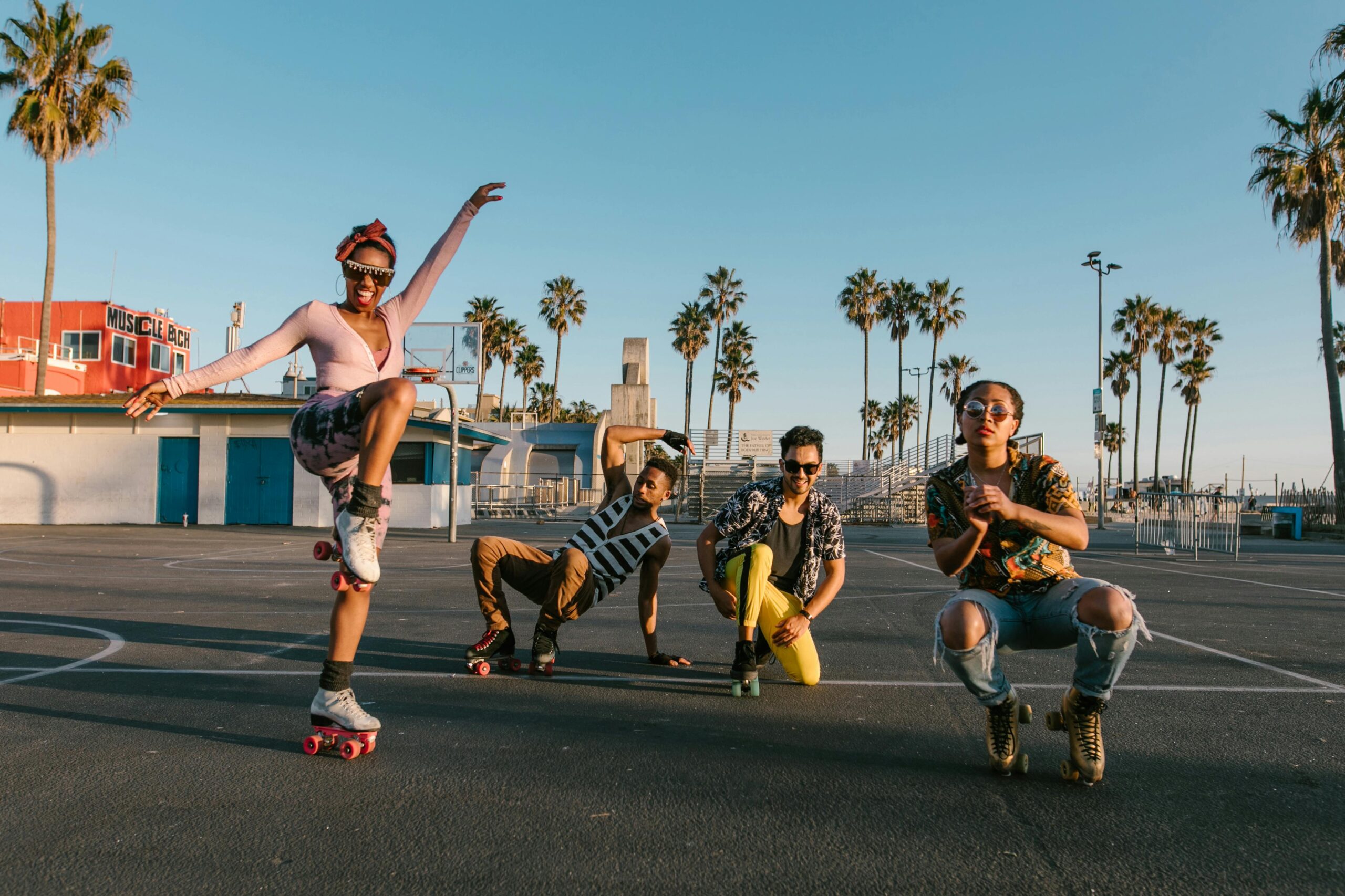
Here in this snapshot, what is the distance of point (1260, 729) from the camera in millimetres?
3898

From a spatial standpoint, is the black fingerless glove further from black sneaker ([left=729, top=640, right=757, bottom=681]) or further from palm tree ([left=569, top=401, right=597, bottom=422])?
palm tree ([left=569, top=401, right=597, bottom=422])

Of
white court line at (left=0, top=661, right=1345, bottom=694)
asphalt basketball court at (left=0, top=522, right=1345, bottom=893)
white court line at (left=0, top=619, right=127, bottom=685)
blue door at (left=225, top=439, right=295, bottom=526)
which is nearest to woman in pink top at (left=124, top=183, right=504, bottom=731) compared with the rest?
asphalt basketball court at (left=0, top=522, right=1345, bottom=893)

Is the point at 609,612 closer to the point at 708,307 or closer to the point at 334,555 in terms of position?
the point at 334,555

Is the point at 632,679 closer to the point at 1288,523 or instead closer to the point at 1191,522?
the point at 1191,522

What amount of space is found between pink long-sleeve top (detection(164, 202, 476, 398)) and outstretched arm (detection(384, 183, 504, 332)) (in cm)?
3

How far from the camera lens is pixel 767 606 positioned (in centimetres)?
469

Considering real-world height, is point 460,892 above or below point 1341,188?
below

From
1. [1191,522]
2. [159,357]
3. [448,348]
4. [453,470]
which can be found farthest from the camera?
[159,357]

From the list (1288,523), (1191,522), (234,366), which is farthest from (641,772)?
(1288,523)

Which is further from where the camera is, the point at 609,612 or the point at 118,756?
the point at 609,612

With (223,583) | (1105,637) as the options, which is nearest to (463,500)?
(223,583)

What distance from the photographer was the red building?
1438 inches

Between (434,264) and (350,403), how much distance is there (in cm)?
107

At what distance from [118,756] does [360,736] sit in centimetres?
89
